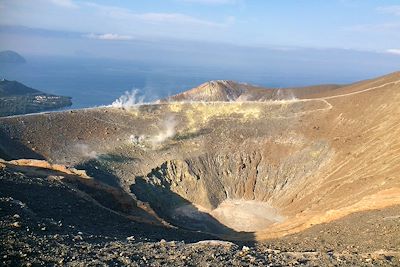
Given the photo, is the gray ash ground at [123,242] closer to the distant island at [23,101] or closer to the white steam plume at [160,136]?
the white steam plume at [160,136]

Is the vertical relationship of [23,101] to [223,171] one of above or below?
below

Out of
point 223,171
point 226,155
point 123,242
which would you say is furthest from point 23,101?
point 123,242

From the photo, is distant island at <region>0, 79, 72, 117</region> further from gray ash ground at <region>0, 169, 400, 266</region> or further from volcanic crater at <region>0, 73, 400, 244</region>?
gray ash ground at <region>0, 169, 400, 266</region>

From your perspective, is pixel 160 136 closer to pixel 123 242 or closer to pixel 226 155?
pixel 226 155

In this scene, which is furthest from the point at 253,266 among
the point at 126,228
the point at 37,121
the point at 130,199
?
the point at 37,121

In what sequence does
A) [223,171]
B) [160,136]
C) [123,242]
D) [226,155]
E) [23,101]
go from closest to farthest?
[123,242]
[223,171]
[226,155]
[160,136]
[23,101]

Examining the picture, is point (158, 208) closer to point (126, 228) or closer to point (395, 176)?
point (126, 228)
